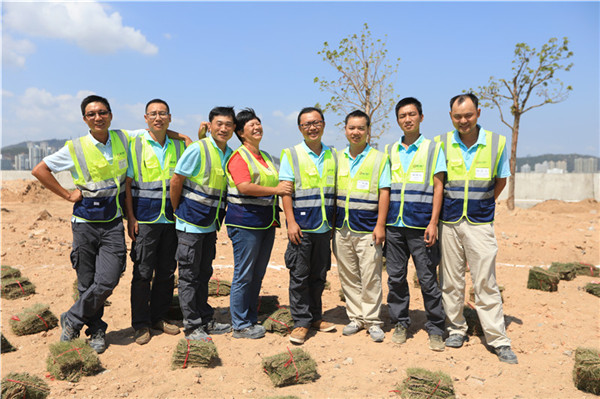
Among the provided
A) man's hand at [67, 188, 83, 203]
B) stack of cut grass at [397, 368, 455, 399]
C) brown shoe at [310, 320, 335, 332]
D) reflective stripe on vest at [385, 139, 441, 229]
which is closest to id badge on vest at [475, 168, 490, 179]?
reflective stripe on vest at [385, 139, 441, 229]

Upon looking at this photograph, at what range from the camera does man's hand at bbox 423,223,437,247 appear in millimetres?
4430

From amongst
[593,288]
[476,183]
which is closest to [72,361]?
[476,183]

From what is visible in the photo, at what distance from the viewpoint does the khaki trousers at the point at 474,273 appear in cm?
441

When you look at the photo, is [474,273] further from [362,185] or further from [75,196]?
[75,196]

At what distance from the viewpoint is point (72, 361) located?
12.9 ft

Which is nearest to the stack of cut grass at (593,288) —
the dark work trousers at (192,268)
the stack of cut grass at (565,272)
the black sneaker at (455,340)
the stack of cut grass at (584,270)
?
the stack of cut grass at (565,272)

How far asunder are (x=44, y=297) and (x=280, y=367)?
14.8 ft

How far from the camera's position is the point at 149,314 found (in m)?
4.97

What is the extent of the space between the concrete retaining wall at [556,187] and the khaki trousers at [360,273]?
2241cm

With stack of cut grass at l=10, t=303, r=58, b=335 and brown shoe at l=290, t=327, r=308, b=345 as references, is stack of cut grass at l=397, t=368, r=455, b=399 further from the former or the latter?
stack of cut grass at l=10, t=303, r=58, b=335

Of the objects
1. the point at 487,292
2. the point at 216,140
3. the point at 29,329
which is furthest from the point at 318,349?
the point at 29,329

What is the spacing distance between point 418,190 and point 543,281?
3.58 metres

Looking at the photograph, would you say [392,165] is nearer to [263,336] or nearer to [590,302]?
[263,336]

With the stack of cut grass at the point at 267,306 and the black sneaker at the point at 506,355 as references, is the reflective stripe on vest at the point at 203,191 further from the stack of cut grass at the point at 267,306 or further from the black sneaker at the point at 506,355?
the black sneaker at the point at 506,355
